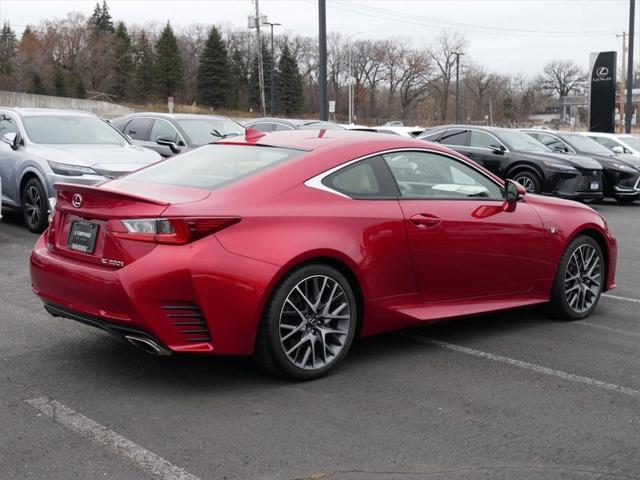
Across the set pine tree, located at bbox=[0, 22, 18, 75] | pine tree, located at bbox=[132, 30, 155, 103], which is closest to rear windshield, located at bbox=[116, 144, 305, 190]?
pine tree, located at bbox=[0, 22, 18, 75]

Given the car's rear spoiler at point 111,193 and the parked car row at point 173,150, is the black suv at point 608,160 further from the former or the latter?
the car's rear spoiler at point 111,193

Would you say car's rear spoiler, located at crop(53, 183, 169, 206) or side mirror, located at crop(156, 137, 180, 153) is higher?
side mirror, located at crop(156, 137, 180, 153)

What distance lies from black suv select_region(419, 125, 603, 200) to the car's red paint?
1010cm

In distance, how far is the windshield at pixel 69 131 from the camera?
11.1 metres

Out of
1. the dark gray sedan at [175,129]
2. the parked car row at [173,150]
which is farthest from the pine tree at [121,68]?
the dark gray sedan at [175,129]

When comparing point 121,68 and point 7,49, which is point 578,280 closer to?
point 121,68

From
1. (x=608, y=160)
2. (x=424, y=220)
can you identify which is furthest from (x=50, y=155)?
(x=608, y=160)

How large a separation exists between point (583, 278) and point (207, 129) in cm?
980

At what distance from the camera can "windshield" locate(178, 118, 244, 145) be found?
1466 centimetres

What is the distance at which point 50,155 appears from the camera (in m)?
10.4

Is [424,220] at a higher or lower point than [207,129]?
lower

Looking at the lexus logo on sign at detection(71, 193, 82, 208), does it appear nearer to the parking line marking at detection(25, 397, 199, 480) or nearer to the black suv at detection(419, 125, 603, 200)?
the parking line marking at detection(25, 397, 199, 480)

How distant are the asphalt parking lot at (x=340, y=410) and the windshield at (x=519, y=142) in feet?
35.6

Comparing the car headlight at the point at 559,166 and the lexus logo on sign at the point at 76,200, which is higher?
the lexus logo on sign at the point at 76,200
